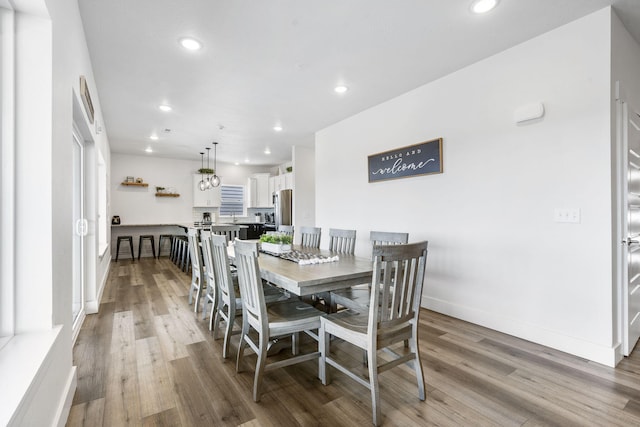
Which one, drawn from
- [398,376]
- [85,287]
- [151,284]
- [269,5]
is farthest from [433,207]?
[151,284]

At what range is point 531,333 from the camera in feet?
8.93

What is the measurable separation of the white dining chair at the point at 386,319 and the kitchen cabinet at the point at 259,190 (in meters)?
7.01

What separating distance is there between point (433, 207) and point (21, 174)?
3389 millimetres

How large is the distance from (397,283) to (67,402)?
6.56 ft

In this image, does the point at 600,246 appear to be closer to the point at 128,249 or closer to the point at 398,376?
the point at 398,376

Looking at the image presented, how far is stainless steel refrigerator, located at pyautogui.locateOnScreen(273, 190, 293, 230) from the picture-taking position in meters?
7.12

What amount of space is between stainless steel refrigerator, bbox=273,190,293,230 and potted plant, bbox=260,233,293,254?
12.4 ft

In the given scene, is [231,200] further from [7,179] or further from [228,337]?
[7,179]

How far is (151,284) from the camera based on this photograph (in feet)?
16.1

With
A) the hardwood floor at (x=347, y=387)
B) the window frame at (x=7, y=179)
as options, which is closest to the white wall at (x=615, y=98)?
the hardwood floor at (x=347, y=387)

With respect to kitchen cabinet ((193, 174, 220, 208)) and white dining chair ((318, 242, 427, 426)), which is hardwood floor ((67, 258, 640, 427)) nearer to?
white dining chair ((318, 242, 427, 426))

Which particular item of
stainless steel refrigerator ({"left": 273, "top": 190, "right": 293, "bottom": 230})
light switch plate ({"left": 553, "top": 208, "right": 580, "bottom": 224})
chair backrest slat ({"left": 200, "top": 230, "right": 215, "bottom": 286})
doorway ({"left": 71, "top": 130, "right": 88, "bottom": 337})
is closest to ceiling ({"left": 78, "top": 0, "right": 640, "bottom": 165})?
doorway ({"left": 71, "top": 130, "right": 88, "bottom": 337})

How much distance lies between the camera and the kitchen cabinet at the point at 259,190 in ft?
28.9

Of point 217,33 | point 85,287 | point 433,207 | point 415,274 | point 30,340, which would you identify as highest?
point 217,33
